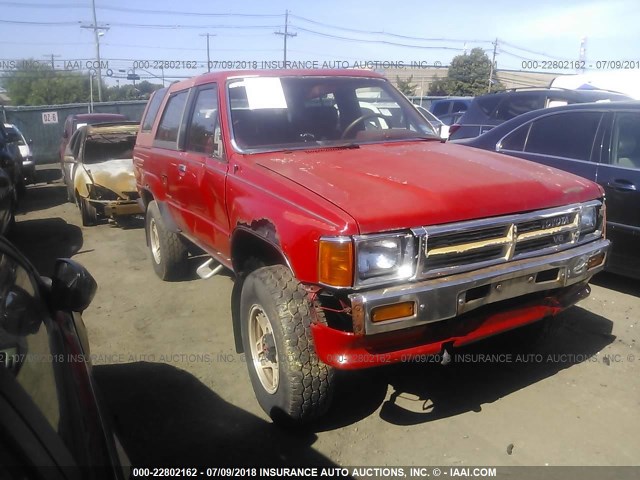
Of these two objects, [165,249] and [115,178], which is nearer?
[165,249]

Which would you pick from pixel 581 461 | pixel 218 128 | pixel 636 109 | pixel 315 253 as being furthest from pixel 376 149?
pixel 636 109

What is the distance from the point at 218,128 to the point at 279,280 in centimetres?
148

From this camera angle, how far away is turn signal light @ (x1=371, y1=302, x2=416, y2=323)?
8.02 ft

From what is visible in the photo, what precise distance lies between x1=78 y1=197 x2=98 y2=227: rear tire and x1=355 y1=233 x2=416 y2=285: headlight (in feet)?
23.1

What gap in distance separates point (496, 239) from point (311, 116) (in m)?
1.76

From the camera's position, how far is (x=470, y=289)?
2619 millimetres

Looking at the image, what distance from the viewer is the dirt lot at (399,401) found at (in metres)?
2.90

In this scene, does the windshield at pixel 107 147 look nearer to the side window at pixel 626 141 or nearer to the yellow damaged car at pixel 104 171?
the yellow damaged car at pixel 104 171

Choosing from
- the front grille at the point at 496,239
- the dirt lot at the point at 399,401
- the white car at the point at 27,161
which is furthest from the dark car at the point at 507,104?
the white car at the point at 27,161

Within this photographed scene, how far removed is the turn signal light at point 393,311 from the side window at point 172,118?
2.93 metres

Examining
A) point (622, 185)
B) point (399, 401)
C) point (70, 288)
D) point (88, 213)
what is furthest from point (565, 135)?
point (88, 213)

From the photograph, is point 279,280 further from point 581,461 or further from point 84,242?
point 84,242

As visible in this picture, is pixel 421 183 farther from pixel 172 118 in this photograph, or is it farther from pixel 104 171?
pixel 104 171

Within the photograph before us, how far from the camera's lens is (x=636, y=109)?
4.73 metres
